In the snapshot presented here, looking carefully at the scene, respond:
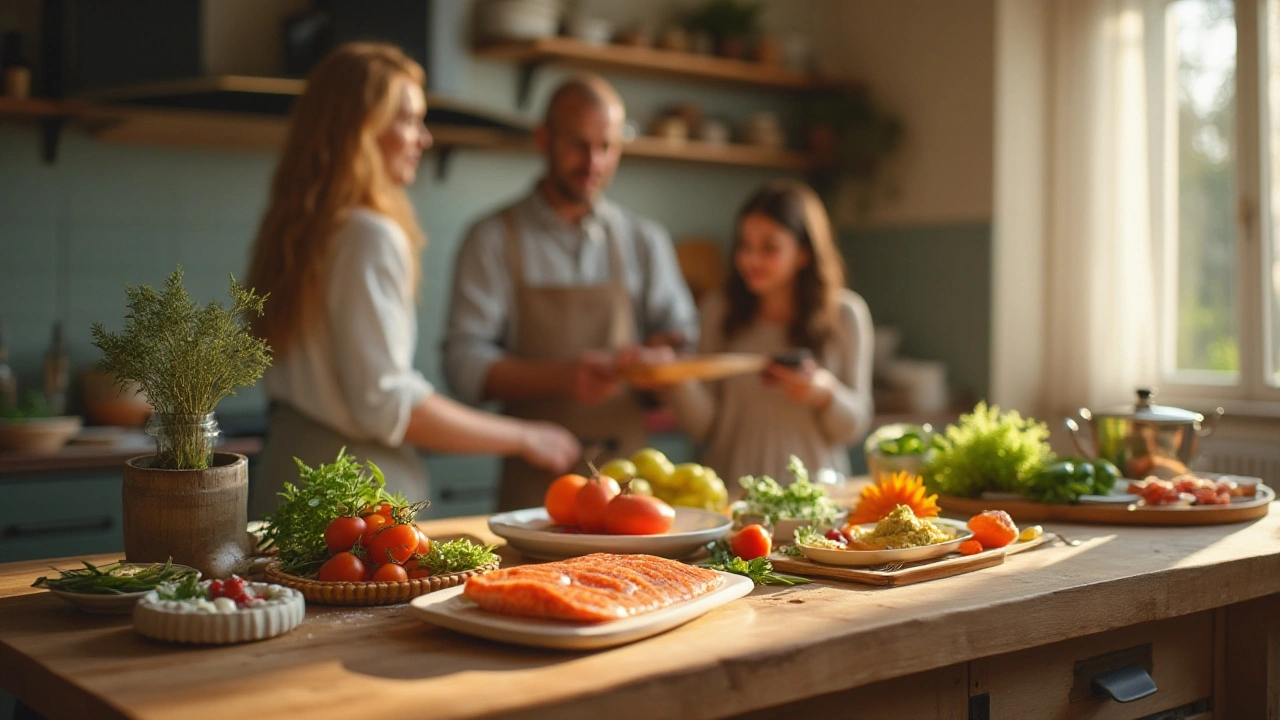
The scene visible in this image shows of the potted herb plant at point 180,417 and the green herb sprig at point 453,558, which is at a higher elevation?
the potted herb plant at point 180,417

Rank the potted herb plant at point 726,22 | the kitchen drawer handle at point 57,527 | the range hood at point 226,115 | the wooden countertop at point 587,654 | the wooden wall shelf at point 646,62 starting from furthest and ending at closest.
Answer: the potted herb plant at point 726,22, the wooden wall shelf at point 646,62, the range hood at point 226,115, the kitchen drawer handle at point 57,527, the wooden countertop at point 587,654

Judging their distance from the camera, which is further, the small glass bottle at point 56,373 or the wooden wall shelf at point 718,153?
the wooden wall shelf at point 718,153

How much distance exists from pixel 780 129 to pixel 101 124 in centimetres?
277

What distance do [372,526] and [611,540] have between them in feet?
1.06

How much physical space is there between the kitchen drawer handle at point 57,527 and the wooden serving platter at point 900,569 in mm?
2158

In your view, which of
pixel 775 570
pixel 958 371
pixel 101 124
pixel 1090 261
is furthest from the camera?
pixel 958 371

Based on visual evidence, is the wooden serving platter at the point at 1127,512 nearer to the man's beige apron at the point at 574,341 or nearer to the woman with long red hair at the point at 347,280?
the woman with long red hair at the point at 347,280

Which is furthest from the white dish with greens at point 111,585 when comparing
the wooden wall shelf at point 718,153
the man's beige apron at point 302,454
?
the wooden wall shelf at point 718,153

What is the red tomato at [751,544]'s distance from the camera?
1.59 meters

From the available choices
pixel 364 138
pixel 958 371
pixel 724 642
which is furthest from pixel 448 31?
pixel 724 642

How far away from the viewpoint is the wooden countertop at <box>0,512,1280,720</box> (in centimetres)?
105

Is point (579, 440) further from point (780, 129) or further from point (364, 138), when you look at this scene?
point (780, 129)

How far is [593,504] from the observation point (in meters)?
1.64

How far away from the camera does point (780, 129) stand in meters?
5.19
